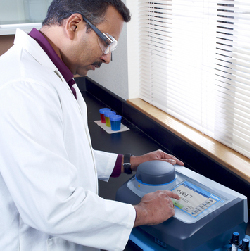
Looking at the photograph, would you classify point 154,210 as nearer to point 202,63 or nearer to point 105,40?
point 105,40

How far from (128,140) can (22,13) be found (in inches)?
74.4

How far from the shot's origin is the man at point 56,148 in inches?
29.5

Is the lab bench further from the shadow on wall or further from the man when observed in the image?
the shadow on wall

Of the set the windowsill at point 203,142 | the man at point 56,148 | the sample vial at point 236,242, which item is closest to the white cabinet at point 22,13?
the windowsill at point 203,142

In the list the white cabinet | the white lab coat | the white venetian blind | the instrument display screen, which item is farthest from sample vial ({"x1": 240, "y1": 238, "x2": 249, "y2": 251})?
the white cabinet

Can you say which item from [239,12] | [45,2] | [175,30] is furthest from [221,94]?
[45,2]

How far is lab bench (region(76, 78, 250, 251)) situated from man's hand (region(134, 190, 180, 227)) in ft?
0.70

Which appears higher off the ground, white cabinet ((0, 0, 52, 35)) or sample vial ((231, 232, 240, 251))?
white cabinet ((0, 0, 52, 35))

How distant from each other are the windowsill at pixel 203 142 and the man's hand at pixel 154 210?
47cm

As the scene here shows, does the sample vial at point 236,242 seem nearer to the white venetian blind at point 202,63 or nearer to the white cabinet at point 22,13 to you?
the white venetian blind at point 202,63

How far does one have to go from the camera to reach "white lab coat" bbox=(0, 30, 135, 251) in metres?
0.75

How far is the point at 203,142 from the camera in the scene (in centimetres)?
158

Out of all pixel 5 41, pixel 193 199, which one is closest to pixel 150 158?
pixel 193 199

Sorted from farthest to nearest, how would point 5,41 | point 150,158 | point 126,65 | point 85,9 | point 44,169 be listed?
point 5,41 < point 126,65 < point 150,158 < point 85,9 < point 44,169
